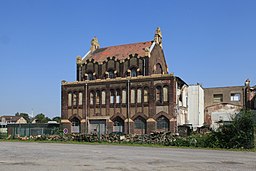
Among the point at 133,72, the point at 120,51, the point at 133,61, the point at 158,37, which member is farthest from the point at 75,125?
the point at 158,37

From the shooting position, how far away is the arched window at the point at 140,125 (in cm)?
4841

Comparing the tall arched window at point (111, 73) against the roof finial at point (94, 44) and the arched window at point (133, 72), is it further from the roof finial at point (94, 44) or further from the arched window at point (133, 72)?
the roof finial at point (94, 44)

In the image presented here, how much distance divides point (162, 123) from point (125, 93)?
7272 millimetres

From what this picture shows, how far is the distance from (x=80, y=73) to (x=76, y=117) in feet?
27.3

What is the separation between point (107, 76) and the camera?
5484cm

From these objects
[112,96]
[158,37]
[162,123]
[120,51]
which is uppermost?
[158,37]

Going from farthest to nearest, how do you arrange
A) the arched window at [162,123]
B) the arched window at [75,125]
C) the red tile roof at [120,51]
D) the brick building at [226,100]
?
the brick building at [226,100] < the red tile roof at [120,51] < the arched window at [75,125] < the arched window at [162,123]

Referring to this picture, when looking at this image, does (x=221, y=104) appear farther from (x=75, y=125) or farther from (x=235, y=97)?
(x=75, y=125)

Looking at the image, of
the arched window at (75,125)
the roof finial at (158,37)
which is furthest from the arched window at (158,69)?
the arched window at (75,125)

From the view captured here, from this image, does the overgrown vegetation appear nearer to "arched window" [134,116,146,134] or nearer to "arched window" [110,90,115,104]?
"arched window" [134,116,146,134]

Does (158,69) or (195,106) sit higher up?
(158,69)

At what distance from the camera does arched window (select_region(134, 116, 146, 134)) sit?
4841 centimetres

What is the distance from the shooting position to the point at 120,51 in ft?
186

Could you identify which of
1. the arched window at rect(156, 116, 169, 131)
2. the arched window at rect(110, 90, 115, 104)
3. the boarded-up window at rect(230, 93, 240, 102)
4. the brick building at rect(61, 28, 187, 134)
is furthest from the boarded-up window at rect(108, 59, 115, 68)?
the boarded-up window at rect(230, 93, 240, 102)
